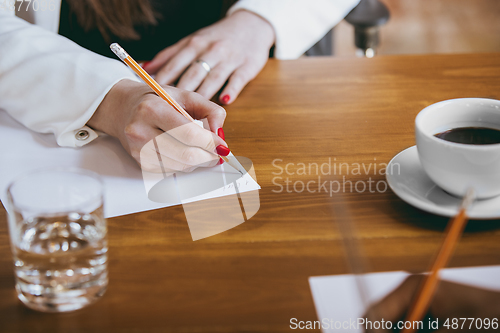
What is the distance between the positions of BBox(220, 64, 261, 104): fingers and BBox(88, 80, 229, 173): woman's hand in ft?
0.34

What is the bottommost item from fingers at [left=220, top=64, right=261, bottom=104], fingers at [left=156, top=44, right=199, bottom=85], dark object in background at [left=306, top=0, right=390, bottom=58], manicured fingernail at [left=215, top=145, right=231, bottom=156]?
dark object in background at [left=306, top=0, right=390, bottom=58]

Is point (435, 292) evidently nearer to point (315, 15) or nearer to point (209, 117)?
point (209, 117)

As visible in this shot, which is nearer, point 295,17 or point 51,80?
point 51,80

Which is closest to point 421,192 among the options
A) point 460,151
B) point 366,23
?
point 460,151

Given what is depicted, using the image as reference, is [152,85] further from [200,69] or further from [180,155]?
[200,69]

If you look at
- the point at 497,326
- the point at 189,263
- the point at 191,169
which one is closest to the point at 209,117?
the point at 191,169

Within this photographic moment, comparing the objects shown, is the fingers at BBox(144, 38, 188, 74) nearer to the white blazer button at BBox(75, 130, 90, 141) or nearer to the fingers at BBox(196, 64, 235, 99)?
the fingers at BBox(196, 64, 235, 99)

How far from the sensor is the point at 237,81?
2.08 feet

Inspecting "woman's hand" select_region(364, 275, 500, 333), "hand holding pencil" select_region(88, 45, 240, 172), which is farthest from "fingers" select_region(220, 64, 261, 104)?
"woman's hand" select_region(364, 275, 500, 333)

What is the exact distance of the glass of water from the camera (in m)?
0.30

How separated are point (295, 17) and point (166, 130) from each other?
16.2 inches

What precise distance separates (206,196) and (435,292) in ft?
0.69

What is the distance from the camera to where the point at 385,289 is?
0.31 metres

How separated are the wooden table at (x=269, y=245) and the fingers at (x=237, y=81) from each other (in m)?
0.04
